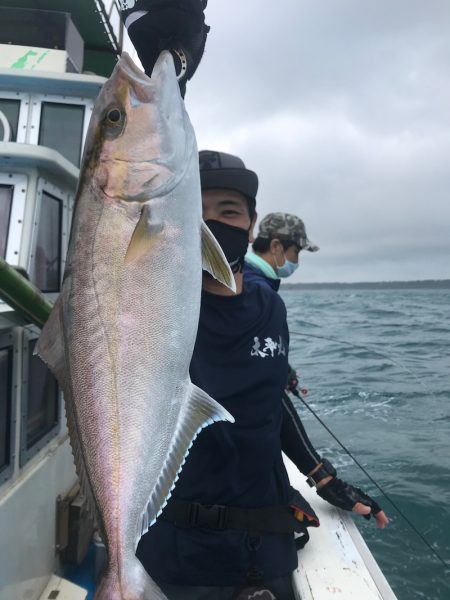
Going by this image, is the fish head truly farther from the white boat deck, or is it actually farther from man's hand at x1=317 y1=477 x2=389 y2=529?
man's hand at x1=317 y1=477 x2=389 y2=529

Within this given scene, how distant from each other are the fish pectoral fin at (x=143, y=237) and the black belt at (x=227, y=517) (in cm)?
115

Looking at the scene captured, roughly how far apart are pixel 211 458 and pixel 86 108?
3253 mm

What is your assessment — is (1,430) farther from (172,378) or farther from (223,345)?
(172,378)

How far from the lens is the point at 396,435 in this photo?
26.9ft

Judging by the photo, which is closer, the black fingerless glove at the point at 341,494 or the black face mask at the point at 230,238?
the black face mask at the point at 230,238

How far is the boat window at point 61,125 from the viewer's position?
411cm

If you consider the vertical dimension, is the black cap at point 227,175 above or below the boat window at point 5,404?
above

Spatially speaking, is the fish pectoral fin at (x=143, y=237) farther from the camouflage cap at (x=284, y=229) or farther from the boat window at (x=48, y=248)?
the camouflage cap at (x=284, y=229)

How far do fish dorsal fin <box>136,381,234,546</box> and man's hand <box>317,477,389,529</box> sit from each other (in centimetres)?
203

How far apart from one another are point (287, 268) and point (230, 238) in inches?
119

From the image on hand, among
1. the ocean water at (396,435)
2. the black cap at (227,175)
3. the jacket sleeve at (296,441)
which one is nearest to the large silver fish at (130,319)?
the black cap at (227,175)

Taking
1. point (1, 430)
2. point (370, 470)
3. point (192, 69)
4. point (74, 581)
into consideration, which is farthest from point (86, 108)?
point (370, 470)

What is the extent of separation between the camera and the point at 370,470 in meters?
6.85

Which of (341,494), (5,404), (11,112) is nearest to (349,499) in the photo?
(341,494)
